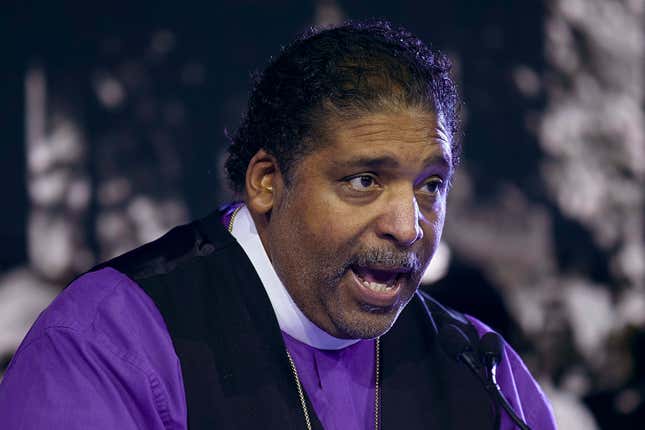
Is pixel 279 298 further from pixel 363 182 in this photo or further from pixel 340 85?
pixel 340 85

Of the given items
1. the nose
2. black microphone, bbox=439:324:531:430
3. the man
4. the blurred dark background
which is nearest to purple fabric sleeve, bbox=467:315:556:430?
the man

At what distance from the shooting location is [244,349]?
1.79 m

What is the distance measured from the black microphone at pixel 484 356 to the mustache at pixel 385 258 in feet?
0.85

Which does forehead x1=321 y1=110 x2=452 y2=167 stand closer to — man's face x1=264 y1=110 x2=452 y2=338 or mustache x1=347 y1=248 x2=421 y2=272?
man's face x1=264 y1=110 x2=452 y2=338

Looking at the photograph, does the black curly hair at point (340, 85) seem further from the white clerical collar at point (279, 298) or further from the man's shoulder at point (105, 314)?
the man's shoulder at point (105, 314)

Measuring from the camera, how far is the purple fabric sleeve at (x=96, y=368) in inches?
58.1

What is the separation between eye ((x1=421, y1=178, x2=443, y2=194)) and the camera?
175 centimetres

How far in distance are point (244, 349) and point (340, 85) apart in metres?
0.58

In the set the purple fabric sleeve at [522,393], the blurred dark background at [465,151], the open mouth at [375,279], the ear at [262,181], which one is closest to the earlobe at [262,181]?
the ear at [262,181]

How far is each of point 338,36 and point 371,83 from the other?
0.18 m

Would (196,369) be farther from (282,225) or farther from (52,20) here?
(52,20)

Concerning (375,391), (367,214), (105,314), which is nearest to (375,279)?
(367,214)

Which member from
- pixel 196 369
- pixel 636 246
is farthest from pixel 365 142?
pixel 636 246

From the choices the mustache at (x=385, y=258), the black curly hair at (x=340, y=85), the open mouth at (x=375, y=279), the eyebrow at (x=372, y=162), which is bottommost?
the open mouth at (x=375, y=279)
